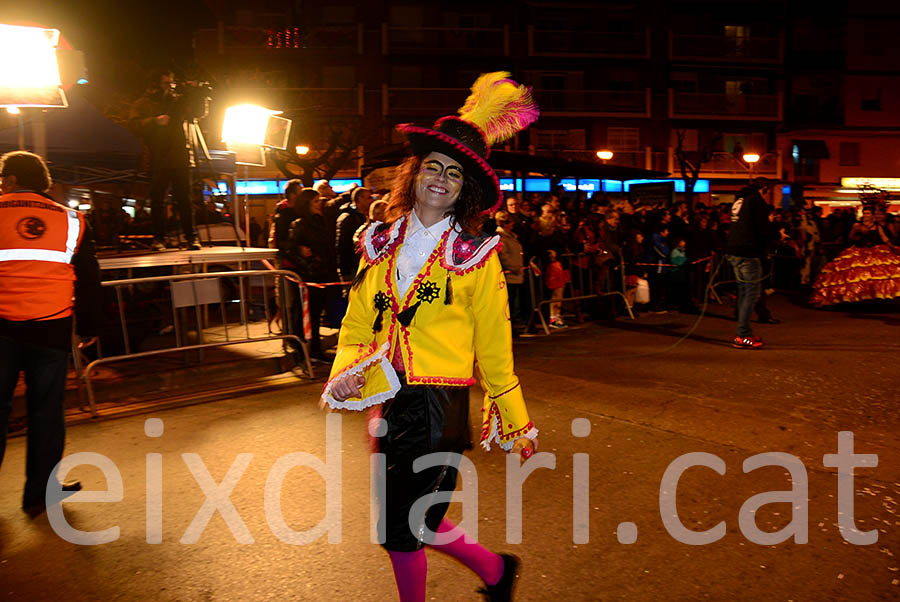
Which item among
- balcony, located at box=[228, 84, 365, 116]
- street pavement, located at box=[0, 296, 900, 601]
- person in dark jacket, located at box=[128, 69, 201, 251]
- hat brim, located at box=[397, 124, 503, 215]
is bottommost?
street pavement, located at box=[0, 296, 900, 601]

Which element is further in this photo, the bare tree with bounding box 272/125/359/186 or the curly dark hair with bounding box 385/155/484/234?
the bare tree with bounding box 272/125/359/186

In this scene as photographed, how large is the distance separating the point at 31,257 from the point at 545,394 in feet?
13.8

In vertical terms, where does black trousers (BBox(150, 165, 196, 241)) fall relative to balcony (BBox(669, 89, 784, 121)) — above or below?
below

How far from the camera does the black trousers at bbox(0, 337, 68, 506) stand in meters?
4.07

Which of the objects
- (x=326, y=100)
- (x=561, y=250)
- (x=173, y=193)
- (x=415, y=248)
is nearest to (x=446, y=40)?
(x=326, y=100)

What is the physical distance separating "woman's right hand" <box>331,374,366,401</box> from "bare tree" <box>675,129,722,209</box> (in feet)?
107

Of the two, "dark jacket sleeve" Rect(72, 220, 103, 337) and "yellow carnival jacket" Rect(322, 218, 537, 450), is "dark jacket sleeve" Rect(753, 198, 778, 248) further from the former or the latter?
"dark jacket sleeve" Rect(72, 220, 103, 337)

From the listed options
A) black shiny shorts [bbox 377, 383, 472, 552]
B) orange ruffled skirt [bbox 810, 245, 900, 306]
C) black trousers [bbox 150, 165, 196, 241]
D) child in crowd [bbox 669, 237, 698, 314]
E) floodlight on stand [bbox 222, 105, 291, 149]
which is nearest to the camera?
black shiny shorts [bbox 377, 383, 472, 552]

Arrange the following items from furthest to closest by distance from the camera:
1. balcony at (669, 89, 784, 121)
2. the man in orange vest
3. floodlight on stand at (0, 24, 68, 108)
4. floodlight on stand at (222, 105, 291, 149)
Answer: balcony at (669, 89, 784, 121) → floodlight on stand at (222, 105, 291, 149) → floodlight on stand at (0, 24, 68, 108) → the man in orange vest

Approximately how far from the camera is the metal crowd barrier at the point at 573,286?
410 inches

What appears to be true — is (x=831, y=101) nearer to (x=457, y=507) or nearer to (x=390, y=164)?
(x=390, y=164)

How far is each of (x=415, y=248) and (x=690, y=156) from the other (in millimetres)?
37973

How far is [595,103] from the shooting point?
36875 millimetres

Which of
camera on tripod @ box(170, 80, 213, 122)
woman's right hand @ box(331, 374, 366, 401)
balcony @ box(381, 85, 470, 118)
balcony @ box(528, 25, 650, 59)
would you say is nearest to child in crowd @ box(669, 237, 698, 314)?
camera on tripod @ box(170, 80, 213, 122)
